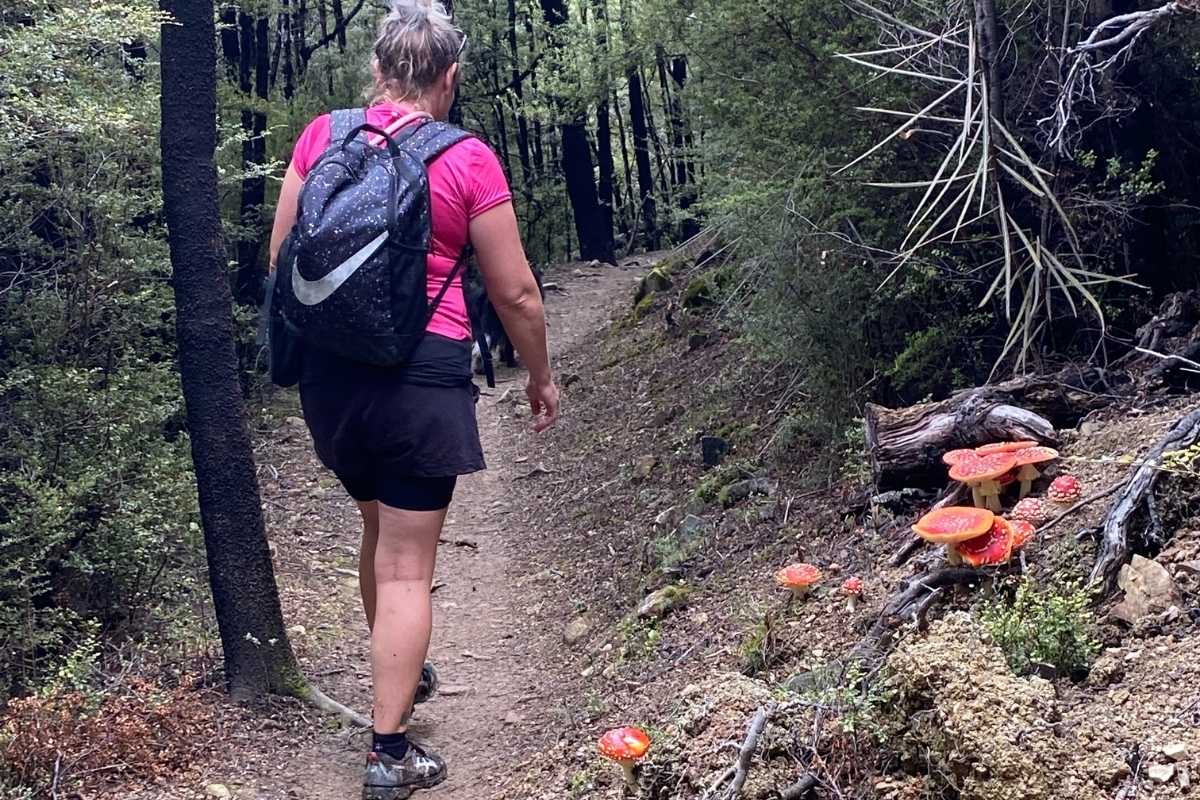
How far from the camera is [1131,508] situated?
3479 mm

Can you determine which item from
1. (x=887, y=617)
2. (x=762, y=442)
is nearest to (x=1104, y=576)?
(x=887, y=617)

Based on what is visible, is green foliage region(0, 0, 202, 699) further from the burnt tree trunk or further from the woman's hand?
the burnt tree trunk

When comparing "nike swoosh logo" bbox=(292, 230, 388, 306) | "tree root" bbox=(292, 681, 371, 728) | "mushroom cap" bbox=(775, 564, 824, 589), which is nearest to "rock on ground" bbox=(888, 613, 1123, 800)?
"mushroom cap" bbox=(775, 564, 824, 589)

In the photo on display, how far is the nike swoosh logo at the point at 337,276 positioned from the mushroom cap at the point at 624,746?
1696 millimetres

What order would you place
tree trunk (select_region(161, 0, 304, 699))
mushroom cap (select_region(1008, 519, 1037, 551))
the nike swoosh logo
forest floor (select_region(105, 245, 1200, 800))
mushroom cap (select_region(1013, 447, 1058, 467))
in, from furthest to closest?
tree trunk (select_region(161, 0, 304, 699)) < mushroom cap (select_region(1013, 447, 1058, 467)) < mushroom cap (select_region(1008, 519, 1037, 551)) < the nike swoosh logo < forest floor (select_region(105, 245, 1200, 800))

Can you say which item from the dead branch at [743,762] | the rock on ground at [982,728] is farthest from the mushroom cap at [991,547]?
the dead branch at [743,762]

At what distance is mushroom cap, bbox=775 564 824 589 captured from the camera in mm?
4402

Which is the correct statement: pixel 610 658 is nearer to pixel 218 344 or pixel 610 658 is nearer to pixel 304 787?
pixel 304 787

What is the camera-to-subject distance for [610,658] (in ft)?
17.7

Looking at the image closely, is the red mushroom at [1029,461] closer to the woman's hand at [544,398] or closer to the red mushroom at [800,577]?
the red mushroom at [800,577]

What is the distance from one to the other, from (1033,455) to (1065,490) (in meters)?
0.27

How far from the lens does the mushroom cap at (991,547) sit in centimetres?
350

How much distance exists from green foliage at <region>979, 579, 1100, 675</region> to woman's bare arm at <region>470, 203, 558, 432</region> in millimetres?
1818

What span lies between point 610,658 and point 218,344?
2.52 meters
